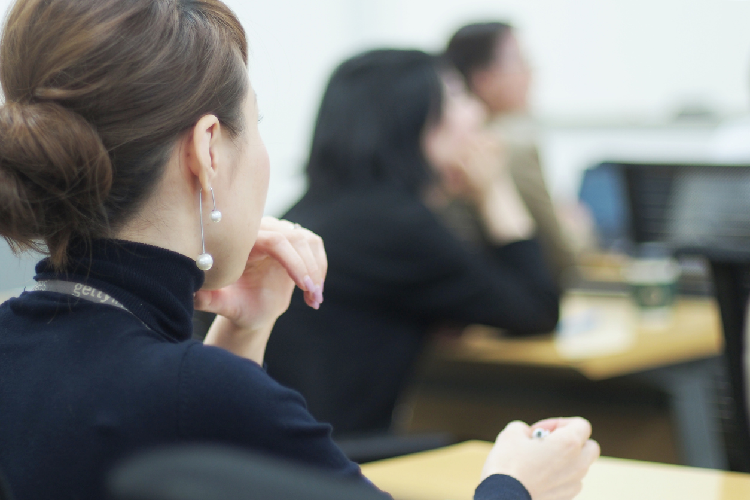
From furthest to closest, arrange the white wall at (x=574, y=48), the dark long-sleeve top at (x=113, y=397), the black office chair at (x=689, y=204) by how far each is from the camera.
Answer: the white wall at (x=574, y=48), the black office chair at (x=689, y=204), the dark long-sleeve top at (x=113, y=397)

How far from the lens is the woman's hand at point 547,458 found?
0.80 metres

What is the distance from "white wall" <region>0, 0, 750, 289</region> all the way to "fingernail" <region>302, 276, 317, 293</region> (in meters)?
3.07

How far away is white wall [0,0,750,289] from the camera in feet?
14.3

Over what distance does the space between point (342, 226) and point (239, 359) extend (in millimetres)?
1092

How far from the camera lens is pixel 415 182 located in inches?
71.9

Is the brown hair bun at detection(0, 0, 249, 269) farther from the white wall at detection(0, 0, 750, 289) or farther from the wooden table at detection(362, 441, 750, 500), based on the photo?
the white wall at detection(0, 0, 750, 289)

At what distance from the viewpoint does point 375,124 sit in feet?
5.99

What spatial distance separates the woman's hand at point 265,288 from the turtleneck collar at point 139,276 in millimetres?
243

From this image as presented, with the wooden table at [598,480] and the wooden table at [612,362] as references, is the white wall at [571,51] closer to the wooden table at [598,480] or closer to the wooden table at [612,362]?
the wooden table at [612,362]

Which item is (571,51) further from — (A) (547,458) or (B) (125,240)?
(B) (125,240)

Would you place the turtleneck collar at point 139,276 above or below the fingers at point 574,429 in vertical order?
above

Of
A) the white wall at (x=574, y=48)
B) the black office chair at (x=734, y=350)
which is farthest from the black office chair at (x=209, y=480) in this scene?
the white wall at (x=574, y=48)

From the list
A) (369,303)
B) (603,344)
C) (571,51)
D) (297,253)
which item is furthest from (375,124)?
(571,51)

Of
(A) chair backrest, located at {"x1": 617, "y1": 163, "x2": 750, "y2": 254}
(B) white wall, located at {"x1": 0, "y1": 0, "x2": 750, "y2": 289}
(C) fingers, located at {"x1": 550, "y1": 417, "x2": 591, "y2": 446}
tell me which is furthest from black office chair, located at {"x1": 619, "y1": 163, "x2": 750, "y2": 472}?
(B) white wall, located at {"x1": 0, "y1": 0, "x2": 750, "y2": 289}
